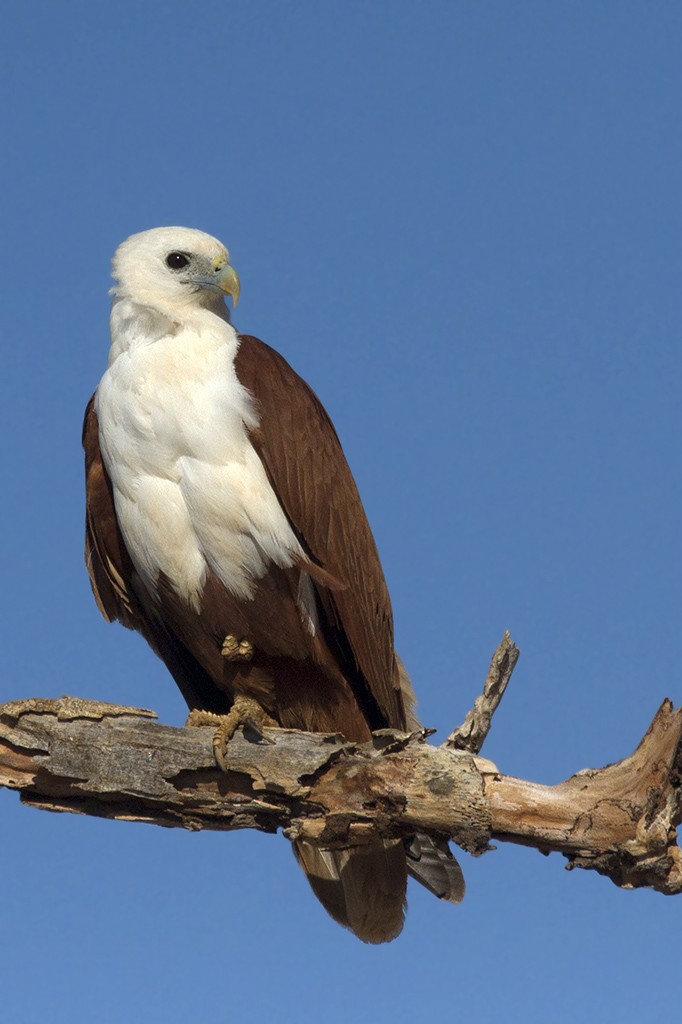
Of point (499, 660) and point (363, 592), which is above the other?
point (363, 592)

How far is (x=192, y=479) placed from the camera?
6.21 metres

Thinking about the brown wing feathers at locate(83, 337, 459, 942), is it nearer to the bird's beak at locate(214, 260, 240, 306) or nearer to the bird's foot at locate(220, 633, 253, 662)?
the bird's foot at locate(220, 633, 253, 662)

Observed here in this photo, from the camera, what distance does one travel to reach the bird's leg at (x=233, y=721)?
5828mm

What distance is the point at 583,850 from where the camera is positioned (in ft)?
18.1

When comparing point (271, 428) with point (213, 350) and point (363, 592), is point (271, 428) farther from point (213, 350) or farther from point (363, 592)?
point (363, 592)

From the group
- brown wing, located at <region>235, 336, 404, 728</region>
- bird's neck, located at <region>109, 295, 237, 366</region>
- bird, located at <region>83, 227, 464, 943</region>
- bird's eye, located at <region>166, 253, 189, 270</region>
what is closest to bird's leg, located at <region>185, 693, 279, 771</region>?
bird, located at <region>83, 227, 464, 943</region>

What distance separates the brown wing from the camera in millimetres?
6328

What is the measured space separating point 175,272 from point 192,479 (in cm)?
135

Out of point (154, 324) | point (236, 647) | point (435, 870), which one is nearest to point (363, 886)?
point (435, 870)

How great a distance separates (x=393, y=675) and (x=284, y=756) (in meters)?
1.21

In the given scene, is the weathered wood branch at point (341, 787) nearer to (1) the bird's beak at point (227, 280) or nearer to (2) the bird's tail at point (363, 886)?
(2) the bird's tail at point (363, 886)

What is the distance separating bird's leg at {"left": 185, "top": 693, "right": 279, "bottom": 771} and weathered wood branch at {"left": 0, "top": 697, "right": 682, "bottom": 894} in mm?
46

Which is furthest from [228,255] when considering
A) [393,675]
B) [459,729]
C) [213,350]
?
[459,729]

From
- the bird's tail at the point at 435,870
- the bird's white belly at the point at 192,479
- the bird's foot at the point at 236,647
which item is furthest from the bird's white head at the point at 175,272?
the bird's tail at the point at 435,870
